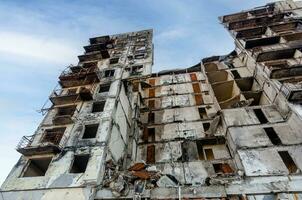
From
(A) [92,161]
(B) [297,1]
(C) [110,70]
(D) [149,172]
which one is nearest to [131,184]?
(D) [149,172]

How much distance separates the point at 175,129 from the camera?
2533 centimetres

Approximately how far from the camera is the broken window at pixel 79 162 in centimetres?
1853

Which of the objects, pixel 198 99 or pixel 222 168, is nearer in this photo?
pixel 222 168

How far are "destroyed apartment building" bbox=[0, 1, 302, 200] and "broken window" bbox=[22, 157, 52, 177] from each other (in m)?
0.08

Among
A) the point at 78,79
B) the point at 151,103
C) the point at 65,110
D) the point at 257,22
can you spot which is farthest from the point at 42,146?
the point at 257,22

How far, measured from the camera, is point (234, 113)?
885 inches

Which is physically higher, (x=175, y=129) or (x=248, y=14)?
(x=248, y=14)

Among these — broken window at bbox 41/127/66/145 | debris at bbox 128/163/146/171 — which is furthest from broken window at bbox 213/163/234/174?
broken window at bbox 41/127/66/145

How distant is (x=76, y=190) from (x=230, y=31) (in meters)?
31.8

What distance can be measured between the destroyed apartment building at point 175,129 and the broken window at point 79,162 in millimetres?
77

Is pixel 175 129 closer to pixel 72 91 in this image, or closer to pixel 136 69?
pixel 136 69

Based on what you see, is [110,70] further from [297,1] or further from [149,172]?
[297,1]

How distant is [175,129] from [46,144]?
12668 millimetres

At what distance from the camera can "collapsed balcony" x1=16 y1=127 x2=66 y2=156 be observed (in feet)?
61.2
